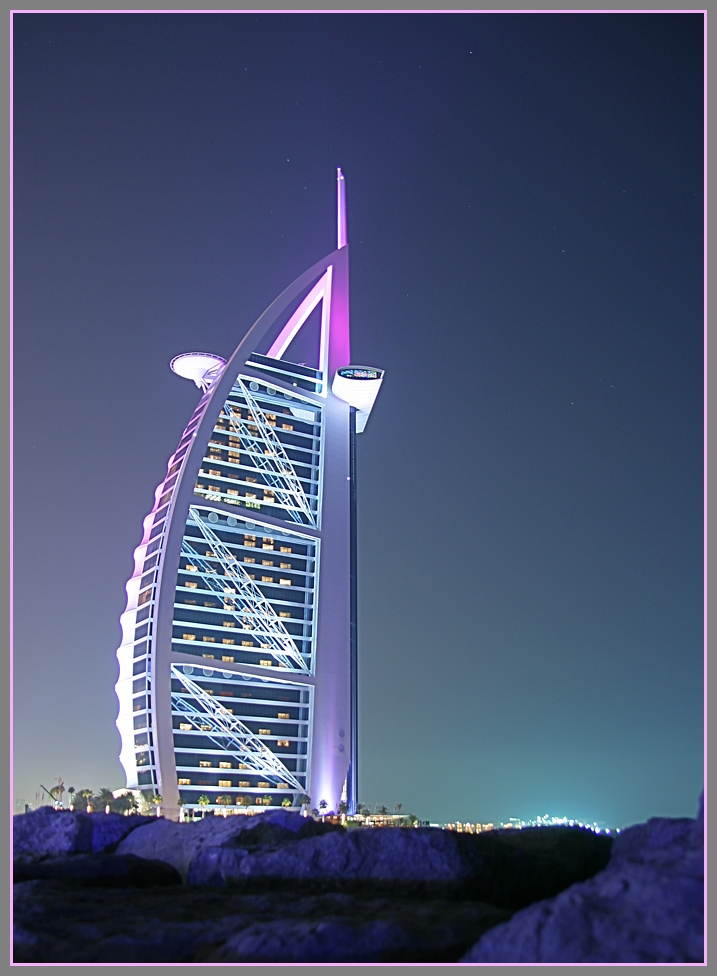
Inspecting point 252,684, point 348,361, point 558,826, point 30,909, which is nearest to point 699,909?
point 30,909

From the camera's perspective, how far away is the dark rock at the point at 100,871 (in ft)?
97.9

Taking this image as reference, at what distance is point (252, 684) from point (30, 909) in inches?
2792

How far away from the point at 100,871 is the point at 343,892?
8.55 metres

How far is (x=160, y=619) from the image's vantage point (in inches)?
3342

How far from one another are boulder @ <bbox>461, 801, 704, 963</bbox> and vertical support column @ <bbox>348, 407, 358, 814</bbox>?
264 ft

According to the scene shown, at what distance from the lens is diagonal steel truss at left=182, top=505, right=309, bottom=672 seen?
311 feet

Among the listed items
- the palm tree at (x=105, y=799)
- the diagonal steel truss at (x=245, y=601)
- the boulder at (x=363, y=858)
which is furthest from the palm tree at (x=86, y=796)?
the boulder at (x=363, y=858)

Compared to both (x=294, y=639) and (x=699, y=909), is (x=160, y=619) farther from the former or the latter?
(x=699, y=909)

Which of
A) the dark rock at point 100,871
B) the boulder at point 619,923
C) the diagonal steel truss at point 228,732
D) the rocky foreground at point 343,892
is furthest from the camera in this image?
the diagonal steel truss at point 228,732

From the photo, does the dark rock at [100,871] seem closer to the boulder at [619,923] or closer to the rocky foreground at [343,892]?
the rocky foreground at [343,892]

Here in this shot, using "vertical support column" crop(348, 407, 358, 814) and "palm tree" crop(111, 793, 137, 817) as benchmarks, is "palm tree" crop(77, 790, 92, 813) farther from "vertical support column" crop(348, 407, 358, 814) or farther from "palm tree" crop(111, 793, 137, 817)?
"vertical support column" crop(348, 407, 358, 814)

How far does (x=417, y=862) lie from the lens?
27.5m

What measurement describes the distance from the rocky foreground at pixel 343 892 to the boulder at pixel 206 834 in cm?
7

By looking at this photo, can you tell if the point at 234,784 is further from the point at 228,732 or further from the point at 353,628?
the point at 353,628
